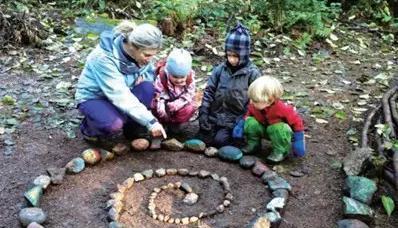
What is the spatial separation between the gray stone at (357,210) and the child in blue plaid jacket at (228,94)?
1.28m

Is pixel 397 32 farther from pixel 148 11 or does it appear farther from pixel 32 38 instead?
pixel 32 38

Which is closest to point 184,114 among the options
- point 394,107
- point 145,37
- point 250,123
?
point 250,123

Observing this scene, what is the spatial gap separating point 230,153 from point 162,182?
2.11 feet

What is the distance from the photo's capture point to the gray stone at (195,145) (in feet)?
15.4

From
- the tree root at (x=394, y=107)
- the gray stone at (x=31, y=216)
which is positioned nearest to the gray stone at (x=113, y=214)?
the gray stone at (x=31, y=216)

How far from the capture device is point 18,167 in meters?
4.39

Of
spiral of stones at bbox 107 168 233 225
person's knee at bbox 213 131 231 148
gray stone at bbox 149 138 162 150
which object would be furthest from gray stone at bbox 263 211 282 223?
gray stone at bbox 149 138 162 150

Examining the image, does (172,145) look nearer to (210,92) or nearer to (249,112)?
(210,92)

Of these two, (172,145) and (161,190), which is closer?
(161,190)

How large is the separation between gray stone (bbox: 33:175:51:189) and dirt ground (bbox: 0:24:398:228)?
2.4 inches

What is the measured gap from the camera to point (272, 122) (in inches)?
175

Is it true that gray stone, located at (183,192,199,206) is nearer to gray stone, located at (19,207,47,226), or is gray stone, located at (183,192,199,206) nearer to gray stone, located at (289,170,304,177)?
gray stone, located at (289,170,304,177)

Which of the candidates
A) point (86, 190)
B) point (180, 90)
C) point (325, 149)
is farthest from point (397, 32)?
point (86, 190)

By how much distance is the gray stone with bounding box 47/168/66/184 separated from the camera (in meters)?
4.11
